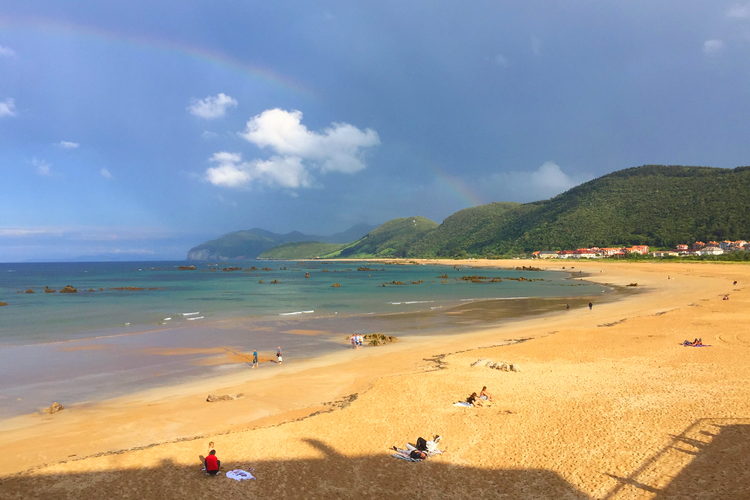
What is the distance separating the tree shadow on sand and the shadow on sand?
5.33 feet

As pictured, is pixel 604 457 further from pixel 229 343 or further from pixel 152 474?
pixel 229 343

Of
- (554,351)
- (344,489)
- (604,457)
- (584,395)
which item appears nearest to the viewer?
(344,489)

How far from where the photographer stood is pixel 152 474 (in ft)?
36.1

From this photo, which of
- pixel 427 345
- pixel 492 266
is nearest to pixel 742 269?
pixel 492 266

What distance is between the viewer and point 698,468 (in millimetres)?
10445

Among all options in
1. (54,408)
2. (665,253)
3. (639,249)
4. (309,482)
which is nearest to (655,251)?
(639,249)

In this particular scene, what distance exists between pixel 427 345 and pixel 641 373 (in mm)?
12254

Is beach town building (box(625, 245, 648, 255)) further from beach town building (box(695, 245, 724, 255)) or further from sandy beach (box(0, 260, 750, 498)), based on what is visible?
sandy beach (box(0, 260, 750, 498))

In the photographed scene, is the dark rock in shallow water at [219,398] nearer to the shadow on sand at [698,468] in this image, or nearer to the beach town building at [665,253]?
the shadow on sand at [698,468]

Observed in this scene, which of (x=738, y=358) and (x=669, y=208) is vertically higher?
(x=669, y=208)

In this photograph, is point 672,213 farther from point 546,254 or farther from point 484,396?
point 484,396

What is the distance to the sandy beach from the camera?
33.9ft

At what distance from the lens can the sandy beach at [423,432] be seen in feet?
33.9

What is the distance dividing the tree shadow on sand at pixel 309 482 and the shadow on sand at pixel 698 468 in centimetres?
162
